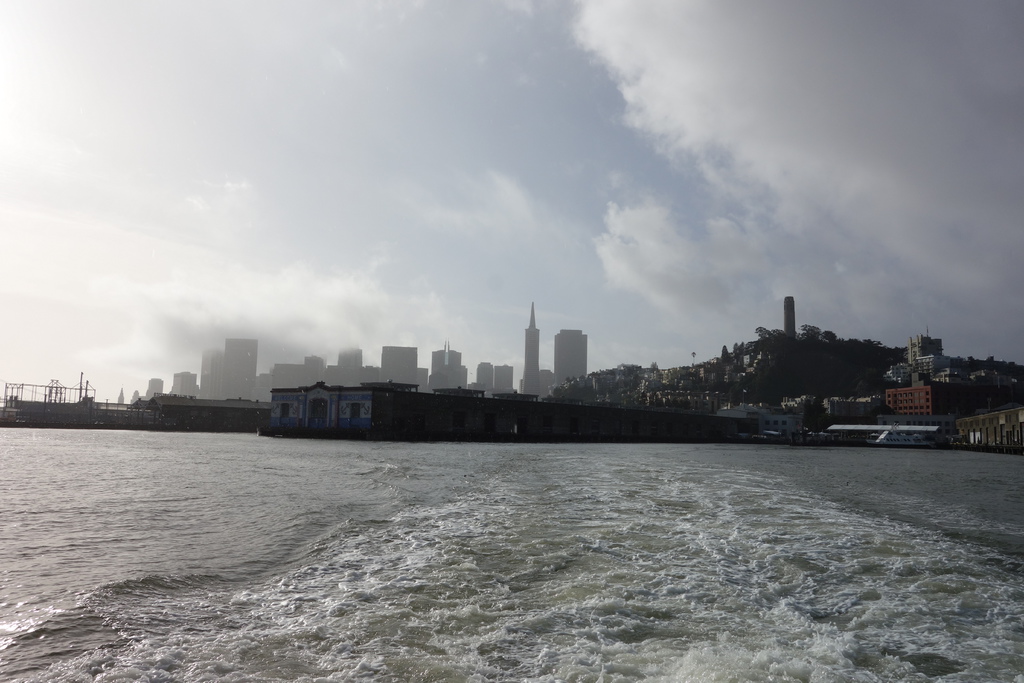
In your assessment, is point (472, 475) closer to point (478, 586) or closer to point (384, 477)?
point (384, 477)

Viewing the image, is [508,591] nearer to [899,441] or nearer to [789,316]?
[899,441]

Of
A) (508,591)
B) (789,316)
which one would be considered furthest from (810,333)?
(508,591)

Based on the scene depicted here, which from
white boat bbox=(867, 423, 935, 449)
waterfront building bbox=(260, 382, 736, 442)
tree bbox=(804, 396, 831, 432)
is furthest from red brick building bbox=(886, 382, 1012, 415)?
waterfront building bbox=(260, 382, 736, 442)

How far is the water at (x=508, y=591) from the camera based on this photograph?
4766 millimetres

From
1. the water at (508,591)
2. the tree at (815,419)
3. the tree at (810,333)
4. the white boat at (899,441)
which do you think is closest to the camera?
the water at (508,591)

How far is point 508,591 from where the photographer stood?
21.7 feet

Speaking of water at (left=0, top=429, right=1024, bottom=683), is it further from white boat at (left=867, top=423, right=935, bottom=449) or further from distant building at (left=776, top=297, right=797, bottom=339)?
distant building at (left=776, top=297, right=797, bottom=339)

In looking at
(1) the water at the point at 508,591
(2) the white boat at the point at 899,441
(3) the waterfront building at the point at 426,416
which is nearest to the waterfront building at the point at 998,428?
(2) the white boat at the point at 899,441

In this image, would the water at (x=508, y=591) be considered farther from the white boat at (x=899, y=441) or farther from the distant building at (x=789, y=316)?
the distant building at (x=789, y=316)

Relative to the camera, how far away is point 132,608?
5.89m

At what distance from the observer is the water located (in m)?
4.77

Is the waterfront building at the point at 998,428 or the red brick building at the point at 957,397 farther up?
the red brick building at the point at 957,397

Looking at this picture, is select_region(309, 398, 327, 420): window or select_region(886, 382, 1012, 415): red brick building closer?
select_region(309, 398, 327, 420): window

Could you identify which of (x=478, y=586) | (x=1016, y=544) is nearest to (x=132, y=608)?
(x=478, y=586)
